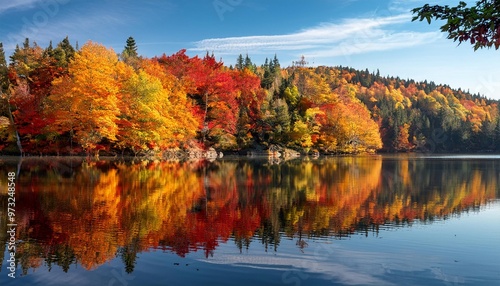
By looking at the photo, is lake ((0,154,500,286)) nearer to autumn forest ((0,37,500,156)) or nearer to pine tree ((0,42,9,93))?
autumn forest ((0,37,500,156))

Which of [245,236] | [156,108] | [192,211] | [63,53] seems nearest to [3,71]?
[63,53]

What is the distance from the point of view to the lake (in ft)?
30.7

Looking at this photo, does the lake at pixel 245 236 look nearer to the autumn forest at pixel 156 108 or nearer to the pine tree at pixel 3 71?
the autumn forest at pixel 156 108

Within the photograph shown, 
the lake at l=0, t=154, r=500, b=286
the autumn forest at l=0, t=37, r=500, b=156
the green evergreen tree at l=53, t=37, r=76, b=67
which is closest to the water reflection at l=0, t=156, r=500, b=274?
the lake at l=0, t=154, r=500, b=286

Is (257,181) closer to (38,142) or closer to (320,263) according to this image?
(320,263)

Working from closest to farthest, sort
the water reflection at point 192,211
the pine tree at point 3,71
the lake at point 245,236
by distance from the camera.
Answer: the lake at point 245,236, the water reflection at point 192,211, the pine tree at point 3,71

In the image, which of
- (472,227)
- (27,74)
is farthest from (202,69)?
(472,227)

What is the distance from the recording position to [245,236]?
42.7ft

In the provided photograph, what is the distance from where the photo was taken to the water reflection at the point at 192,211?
1155 cm

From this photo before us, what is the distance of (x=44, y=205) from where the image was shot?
1692 cm

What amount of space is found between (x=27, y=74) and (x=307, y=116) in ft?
149

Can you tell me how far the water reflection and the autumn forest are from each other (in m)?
24.2

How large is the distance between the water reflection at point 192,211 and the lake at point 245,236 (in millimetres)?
57

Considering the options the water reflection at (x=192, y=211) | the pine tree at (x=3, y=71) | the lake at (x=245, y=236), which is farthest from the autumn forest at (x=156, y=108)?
the lake at (x=245, y=236)
